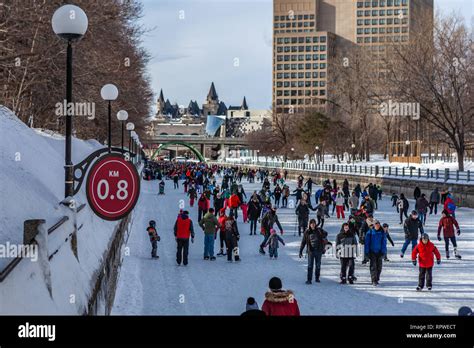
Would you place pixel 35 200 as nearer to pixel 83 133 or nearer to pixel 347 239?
pixel 347 239

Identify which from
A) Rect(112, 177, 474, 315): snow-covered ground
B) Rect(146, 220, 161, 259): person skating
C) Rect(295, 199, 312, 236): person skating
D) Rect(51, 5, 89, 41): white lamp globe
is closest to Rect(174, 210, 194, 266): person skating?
Rect(112, 177, 474, 315): snow-covered ground

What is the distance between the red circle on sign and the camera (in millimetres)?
7516

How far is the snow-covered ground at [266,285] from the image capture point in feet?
34.9

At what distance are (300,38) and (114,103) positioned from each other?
120389 mm

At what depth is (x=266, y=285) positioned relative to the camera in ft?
40.7

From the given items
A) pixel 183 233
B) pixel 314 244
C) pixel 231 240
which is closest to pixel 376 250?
pixel 314 244

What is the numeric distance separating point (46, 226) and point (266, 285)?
23.2 feet

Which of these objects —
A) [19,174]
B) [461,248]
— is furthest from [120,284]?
[461,248]

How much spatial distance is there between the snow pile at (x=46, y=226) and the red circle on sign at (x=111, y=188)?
0.36m

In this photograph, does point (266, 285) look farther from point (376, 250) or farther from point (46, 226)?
point (46, 226)

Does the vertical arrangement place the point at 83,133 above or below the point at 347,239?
above

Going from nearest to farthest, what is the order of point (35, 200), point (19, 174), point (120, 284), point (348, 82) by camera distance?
point (35, 200) < point (19, 174) < point (120, 284) < point (348, 82)

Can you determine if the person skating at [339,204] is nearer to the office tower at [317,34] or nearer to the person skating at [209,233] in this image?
the person skating at [209,233]

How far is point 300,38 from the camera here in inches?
5802
